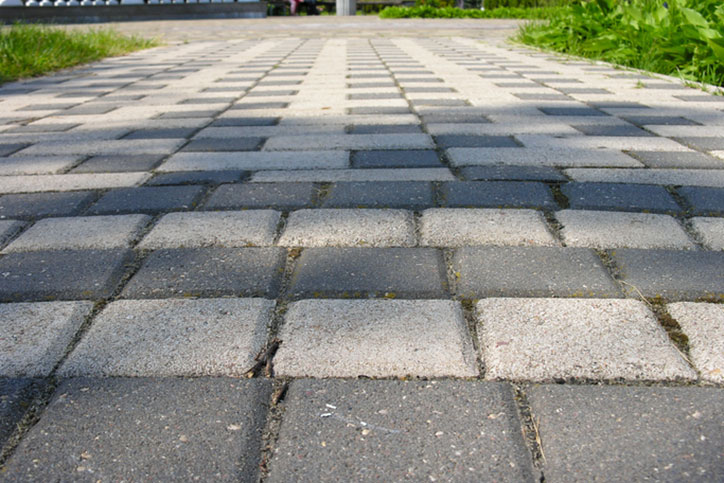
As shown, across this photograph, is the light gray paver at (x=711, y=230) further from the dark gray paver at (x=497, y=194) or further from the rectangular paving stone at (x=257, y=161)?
the rectangular paving stone at (x=257, y=161)

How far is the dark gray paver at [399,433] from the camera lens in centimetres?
89

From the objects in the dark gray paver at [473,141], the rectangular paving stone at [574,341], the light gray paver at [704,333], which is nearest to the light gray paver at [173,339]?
the rectangular paving stone at [574,341]

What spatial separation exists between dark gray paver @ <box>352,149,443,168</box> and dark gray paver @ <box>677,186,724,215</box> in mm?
852

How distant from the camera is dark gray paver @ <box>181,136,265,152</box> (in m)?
2.77

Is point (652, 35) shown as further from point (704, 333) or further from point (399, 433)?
point (399, 433)

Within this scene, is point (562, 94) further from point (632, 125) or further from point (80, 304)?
point (80, 304)

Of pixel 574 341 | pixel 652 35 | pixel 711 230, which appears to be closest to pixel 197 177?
pixel 574 341

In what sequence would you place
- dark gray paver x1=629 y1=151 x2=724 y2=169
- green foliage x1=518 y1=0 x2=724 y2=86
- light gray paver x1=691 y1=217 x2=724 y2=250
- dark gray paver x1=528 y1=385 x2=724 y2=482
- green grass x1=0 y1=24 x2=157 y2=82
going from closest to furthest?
dark gray paver x1=528 y1=385 x2=724 y2=482
light gray paver x1=691 y1=217 x2=724 y2=250
dark gray paver x1=629 y1=151 x2=724 y2=169
green foliage x1=518 y1=0 x2=724 y2=86
green grass x1=0 y1=24 x2=157 y2=82

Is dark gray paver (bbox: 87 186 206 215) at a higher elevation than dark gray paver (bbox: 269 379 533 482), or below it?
higher

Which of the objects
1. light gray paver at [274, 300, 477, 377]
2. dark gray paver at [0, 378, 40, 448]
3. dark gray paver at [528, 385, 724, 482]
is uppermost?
light gray paver at [274, 300, 477, 377]

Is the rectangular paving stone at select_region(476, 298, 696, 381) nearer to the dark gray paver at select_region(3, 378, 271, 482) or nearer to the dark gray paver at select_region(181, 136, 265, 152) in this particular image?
the dark gray paver at select_region(3, 378, 271, 482)

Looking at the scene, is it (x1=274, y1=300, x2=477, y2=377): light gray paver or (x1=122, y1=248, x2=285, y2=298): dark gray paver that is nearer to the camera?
(x1=274, y1=300, x2=477, y2=377): light gray paver

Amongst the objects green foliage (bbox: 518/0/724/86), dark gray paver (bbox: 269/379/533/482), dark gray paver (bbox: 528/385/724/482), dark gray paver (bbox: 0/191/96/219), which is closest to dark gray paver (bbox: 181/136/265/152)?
dark gray paver (bbox: 0/191/96/219)

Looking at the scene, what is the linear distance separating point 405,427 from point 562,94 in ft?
11.8
